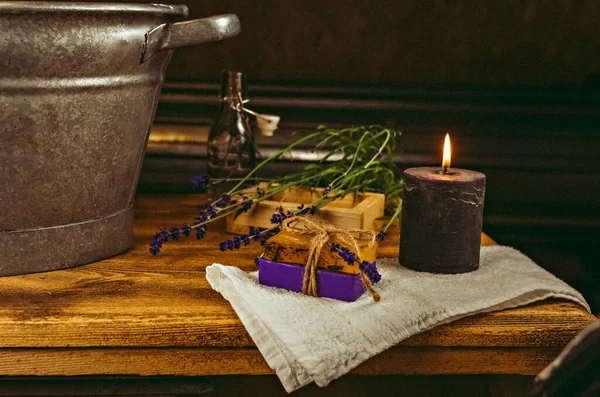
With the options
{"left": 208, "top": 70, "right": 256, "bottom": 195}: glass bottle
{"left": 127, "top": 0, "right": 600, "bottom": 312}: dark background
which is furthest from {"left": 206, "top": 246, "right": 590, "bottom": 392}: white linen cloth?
{"left": 127, "top": 0, "right": 600, "bottom": 312}: dark background

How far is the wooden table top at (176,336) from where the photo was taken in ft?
2.77

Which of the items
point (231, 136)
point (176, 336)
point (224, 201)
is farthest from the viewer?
point (231, 136)

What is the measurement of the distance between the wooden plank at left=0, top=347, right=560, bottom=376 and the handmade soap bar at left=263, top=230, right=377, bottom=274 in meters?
0.12

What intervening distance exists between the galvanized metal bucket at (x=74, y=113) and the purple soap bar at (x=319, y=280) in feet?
0.85

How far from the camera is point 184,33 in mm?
1005

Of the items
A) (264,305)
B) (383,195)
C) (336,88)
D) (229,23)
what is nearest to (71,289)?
(264,305)

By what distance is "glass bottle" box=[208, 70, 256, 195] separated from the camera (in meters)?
1.42

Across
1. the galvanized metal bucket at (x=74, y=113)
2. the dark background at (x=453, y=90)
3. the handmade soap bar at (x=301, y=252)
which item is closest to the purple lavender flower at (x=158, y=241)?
the galvanized metal bucket at (x=74, y=113)

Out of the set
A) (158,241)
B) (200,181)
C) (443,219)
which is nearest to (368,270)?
(443,219)

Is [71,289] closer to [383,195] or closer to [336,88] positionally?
[383,195]

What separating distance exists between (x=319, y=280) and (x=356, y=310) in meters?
0.06

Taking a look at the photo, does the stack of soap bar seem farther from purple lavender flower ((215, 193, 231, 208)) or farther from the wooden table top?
purple lavender flower ((215, 193, 231, 208))

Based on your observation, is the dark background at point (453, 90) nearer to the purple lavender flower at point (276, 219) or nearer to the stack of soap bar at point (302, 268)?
the purple lavender flower at point (276, 219)

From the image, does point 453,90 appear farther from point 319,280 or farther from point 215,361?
point 215,361
